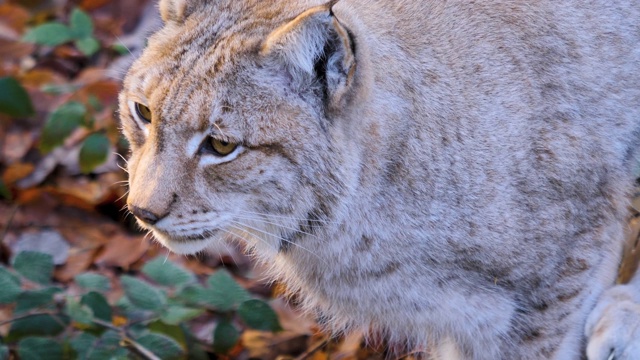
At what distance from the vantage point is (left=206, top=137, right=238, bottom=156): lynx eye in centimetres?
301

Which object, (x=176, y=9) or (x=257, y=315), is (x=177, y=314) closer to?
(x=257, y=315)

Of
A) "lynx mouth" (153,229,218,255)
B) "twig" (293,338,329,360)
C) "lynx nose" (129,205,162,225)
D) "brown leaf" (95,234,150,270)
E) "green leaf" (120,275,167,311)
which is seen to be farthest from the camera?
"brown leaf" (95,234,150,270)

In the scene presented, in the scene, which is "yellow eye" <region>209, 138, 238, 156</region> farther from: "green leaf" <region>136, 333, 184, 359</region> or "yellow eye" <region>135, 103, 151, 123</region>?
"green leaf" <region>136, 333, 184, 359</region>

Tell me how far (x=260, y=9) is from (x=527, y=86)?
40.4 inches

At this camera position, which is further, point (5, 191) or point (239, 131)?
point (5, 191)

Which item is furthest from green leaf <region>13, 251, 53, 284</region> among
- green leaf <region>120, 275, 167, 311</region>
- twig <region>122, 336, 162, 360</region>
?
twig <region>122, 336, 162, 360</region>

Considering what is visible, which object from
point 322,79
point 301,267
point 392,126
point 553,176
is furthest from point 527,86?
point 301,267

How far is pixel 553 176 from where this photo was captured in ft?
11.1

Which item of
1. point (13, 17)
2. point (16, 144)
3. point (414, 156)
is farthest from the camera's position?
point (13, 17)

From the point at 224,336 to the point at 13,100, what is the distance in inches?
66.2

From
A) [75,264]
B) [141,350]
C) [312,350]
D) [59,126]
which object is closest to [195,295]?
[141,350]

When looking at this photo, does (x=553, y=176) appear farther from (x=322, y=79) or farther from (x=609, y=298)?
(x=322, y=79)

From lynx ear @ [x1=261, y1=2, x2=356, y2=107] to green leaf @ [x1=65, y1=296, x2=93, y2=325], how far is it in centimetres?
136

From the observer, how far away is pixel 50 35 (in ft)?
15.5
